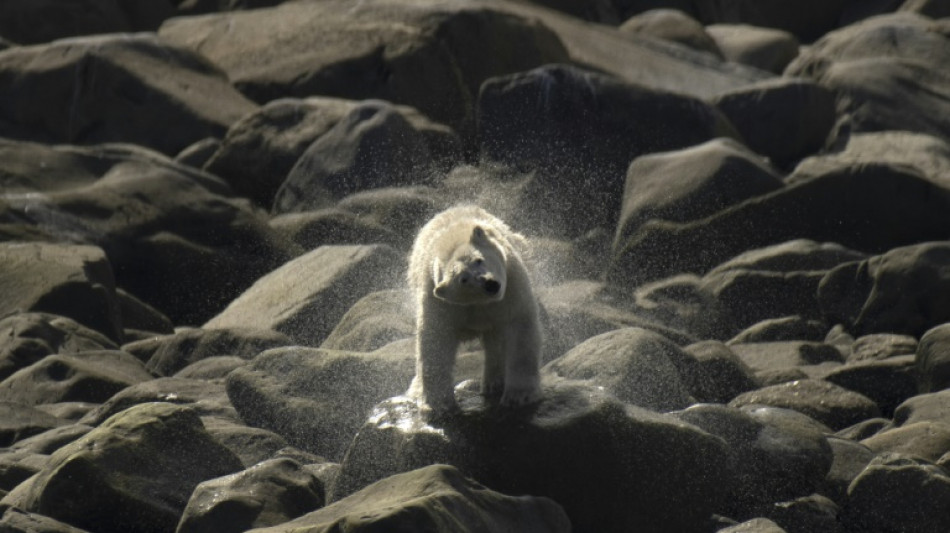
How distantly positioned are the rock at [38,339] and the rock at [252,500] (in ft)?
16.7

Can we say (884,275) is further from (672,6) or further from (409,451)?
(672,6)

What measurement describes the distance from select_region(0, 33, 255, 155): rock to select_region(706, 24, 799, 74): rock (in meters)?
10.2

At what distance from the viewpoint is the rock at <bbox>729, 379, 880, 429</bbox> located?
1230 centimetres

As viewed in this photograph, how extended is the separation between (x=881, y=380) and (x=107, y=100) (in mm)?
→ 13865

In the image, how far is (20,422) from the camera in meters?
11.9

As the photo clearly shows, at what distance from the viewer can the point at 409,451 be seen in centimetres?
965

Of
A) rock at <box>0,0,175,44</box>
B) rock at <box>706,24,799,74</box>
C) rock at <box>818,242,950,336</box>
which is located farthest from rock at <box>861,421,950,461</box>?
rock at <box>0,0,175,44</box>

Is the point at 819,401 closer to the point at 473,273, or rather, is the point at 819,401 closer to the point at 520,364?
the point at 520,364

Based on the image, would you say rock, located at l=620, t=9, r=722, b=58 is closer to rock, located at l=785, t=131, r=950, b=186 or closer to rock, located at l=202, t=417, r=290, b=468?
rock, located at l=785, t=131, r=950, b=186

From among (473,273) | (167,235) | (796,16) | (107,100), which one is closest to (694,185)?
(167,235)

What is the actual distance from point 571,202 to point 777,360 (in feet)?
18.6

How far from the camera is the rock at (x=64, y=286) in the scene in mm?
16047

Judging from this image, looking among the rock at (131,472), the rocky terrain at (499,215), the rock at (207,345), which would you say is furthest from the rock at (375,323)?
the rock at (131,472)

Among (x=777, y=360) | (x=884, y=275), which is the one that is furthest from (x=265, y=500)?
(x=884, y=275)
